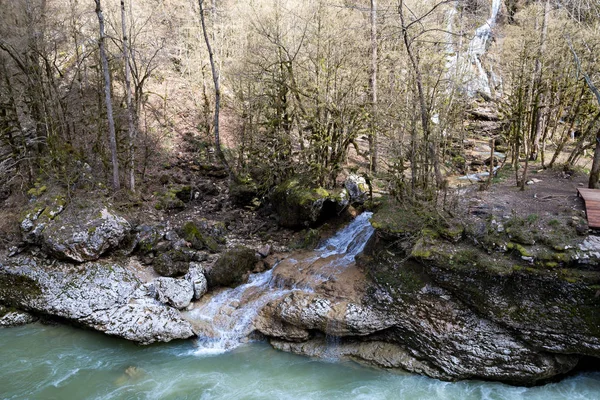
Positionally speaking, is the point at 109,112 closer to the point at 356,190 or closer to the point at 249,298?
the point at 249,298

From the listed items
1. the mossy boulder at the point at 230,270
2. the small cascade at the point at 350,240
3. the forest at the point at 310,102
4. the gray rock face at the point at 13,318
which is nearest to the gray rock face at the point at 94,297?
the gray rock face at the point at 13,318

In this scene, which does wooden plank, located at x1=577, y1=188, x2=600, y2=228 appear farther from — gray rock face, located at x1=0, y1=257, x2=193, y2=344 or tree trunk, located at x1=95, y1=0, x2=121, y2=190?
tree trunk, located at x1=95, y1=0, x2=121, y2=190

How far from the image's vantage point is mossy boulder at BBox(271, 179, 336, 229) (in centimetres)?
1001

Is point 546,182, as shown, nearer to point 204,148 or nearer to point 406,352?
point 406,352

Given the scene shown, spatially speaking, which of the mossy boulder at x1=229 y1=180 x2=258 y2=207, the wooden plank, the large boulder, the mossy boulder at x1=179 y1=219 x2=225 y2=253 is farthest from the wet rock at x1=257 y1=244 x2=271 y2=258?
the wooden plank

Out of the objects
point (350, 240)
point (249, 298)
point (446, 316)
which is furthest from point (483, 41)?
point (249, 298)

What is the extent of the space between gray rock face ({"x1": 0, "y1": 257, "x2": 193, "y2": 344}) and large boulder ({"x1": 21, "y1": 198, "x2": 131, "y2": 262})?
0.34m

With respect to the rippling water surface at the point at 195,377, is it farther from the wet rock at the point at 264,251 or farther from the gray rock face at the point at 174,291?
the wet rock at the point at 264,251

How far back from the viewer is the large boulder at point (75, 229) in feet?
27.6

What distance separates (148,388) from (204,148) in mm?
9485

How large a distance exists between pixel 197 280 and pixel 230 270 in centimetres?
77

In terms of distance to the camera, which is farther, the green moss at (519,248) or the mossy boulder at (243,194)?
the mossy boulder at (243,194)

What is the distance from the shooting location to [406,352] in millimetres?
6723

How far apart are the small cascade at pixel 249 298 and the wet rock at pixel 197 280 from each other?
0.19m
